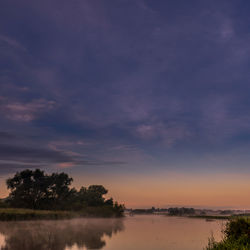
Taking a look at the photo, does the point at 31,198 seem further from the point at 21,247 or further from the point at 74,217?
the point at 21,247

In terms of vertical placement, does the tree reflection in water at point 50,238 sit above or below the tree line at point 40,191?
below

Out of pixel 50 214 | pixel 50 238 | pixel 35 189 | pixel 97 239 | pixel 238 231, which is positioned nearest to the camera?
pixel 238 231

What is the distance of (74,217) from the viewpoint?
86250mm

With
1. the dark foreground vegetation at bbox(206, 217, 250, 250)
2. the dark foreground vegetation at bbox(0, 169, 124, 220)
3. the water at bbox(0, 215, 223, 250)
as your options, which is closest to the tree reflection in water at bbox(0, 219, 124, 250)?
the water at bbox(0, 215, 223, 250)

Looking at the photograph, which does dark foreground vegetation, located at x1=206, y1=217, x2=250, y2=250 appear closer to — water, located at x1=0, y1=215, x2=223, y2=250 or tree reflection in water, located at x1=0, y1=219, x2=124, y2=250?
water, located at x1=0, y1=215, x2=223, y2=250

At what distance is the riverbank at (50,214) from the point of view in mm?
62453

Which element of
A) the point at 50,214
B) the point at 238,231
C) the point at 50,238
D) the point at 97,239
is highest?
the point at 50,214

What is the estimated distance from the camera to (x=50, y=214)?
73125 millimetres

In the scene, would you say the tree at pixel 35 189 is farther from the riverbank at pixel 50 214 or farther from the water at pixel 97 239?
the water at pixel 97 239

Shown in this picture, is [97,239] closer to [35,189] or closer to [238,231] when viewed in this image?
[238,231]

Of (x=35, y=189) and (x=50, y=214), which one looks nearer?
(x=50, y=214)

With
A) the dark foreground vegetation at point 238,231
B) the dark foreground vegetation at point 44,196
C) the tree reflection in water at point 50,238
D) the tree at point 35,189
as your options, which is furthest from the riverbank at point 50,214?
the dark foreground vegetation at point 238,231

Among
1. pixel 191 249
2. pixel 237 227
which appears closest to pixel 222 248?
pixel 237 227

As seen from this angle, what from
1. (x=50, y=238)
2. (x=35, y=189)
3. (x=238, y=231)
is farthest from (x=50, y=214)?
(x=238, y=231)
